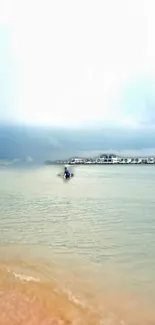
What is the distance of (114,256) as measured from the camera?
12.1 m

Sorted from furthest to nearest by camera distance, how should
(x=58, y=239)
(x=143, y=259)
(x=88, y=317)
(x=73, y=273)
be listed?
(x=58, y=239)
(x=143, y=259)
(x=73, y=273)
(x=88, y=317)

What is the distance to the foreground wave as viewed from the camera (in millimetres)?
7395

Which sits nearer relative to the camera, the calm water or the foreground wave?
the foreground wave

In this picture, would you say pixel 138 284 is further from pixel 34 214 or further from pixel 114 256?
pixel 34 214

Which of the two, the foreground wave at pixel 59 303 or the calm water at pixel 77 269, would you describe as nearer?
the foreground wave at pixel 59 303

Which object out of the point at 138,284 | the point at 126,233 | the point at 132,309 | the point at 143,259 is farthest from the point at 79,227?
the point at 132,309

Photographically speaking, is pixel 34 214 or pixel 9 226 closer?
pixel 9 226

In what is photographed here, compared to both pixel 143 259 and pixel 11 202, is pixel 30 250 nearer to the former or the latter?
pixel 143 259

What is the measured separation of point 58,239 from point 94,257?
10.3 feet

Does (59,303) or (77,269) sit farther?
(77,269)

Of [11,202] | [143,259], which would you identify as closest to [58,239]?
[143,259]

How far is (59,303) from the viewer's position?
8.30 metres

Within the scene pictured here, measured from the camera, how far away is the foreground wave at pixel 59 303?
Answer: 24.3ft

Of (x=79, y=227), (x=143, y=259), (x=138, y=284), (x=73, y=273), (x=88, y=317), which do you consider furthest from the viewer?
(x=79, y=227)
